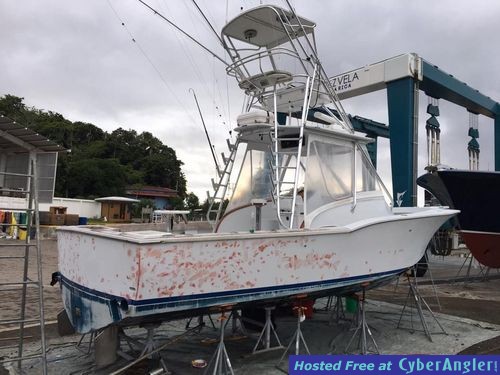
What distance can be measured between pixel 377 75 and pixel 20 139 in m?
17.1

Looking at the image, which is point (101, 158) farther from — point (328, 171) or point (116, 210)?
point (328, 171)

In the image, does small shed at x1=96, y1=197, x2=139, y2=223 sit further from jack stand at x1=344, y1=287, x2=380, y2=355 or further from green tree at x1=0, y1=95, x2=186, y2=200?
jack stand at x1=344, y1=287, x2=380, y2=355

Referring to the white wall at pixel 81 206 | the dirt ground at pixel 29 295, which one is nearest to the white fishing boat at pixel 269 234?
the dirt ground at pixel 29 295

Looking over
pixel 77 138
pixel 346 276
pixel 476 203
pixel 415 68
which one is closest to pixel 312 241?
pixel 346 276

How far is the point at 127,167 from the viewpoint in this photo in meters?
52.5

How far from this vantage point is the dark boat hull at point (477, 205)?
11.7m

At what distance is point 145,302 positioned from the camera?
3.55 m

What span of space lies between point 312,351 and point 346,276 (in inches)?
48.3

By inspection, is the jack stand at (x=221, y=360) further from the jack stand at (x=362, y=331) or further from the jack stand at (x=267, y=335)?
the jack stand at (x=362, y=331)

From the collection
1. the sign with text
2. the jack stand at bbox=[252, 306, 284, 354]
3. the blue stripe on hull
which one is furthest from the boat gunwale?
the sign with text

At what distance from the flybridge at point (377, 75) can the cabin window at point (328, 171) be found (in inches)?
338

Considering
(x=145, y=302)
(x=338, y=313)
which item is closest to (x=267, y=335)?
(x=145, y=302)

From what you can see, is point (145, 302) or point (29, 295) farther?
point (29, 295)

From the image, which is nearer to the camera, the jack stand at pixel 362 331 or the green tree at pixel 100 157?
the jack stand at pixel 362 331
